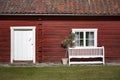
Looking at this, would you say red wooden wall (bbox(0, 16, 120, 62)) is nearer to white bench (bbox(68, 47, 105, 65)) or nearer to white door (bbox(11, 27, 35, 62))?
white door (bbox(11, 27, 35, 62))

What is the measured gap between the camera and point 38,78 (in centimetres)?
1616

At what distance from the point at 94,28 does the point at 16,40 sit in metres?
5.02

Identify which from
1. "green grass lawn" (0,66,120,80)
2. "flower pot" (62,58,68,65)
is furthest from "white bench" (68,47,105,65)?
"green grass lawn" (0,66,120,80)

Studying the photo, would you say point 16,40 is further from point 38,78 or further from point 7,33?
point 38,78

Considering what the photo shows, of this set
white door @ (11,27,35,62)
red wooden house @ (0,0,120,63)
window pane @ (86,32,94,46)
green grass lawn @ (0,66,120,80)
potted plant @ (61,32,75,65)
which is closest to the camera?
green grass lawn @ (0,66,120,80)

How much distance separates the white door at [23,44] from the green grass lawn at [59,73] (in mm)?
3337

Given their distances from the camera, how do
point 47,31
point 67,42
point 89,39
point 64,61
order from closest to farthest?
point 64,61 → point 67,42 → point 47,31 → point 89,39

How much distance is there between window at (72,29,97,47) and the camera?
76.2 feet

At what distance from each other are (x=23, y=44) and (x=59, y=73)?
19.8 ft

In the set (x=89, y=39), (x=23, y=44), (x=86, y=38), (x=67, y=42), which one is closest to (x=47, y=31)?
(x=67, y=42)

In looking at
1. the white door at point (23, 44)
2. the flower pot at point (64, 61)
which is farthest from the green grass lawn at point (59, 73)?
the white door at point (23, 44)

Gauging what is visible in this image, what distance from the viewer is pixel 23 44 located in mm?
23359

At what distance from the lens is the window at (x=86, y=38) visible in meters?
23.2

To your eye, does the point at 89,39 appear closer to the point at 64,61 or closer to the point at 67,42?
the point at 67,42
